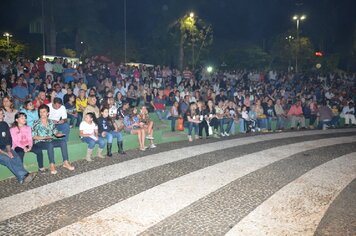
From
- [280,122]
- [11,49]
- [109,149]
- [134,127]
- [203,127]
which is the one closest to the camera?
[109,149]

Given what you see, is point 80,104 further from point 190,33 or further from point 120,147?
point 190,33

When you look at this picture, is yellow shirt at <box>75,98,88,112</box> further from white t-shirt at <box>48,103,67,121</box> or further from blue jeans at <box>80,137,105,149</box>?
blue jeans at <box>80,137,105,149</box>

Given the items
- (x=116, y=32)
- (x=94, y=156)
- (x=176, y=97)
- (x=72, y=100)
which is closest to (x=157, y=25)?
(x=116, y=32)

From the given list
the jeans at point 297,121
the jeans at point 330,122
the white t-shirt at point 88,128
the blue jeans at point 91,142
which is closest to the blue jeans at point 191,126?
the blue jeans at point 91,142

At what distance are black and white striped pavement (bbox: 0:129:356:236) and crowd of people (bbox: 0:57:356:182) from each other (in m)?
0.88

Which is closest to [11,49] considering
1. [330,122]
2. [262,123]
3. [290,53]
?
[262,123]

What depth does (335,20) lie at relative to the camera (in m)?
52.2

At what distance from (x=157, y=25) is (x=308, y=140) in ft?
93.4

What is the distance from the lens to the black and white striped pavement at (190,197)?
16.7ft

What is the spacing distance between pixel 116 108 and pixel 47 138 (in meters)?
3.77

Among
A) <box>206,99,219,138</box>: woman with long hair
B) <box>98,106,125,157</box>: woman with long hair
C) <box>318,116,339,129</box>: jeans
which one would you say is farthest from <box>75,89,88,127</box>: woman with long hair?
<box>318,116,339,129</box>: jeans

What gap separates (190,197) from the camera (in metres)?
6.39

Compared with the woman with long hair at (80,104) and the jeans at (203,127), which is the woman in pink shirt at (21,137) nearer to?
the woman with long hair at (80,104)

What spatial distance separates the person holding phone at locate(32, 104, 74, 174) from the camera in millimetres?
7906
